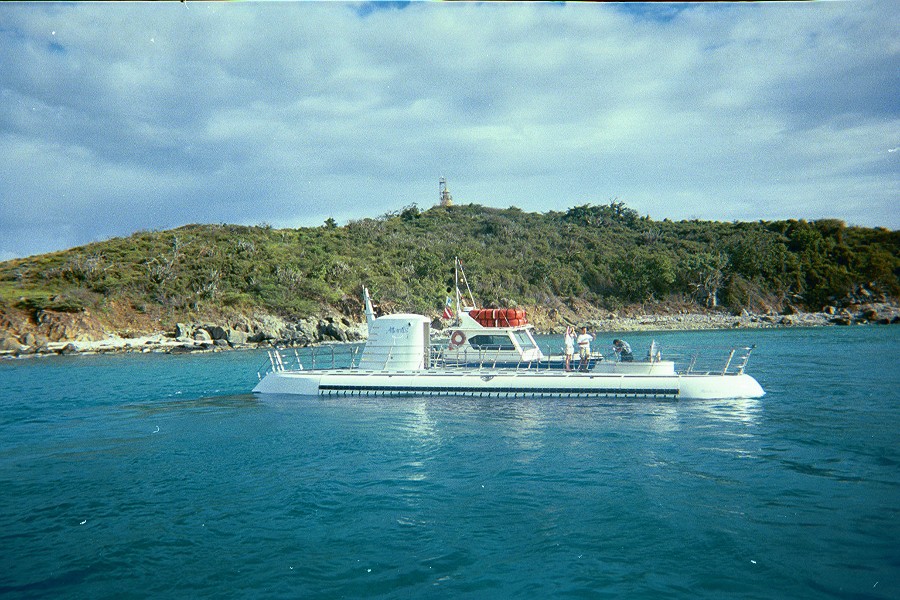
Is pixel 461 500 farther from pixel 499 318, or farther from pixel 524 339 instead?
pixel 524 339

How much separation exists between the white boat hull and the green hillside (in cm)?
4197

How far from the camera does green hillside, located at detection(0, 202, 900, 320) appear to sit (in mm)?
63375

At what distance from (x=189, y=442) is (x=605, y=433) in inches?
454

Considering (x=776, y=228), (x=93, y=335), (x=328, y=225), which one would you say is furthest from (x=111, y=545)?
(x=776, y=228)

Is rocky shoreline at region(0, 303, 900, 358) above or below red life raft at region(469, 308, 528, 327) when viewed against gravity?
below

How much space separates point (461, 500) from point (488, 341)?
15279mm

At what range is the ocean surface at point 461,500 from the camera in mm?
7797

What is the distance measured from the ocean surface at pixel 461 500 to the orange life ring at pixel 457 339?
5556 mm

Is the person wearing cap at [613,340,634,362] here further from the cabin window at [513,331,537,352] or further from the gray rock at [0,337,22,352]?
the gray rock at [0,337,22,352]

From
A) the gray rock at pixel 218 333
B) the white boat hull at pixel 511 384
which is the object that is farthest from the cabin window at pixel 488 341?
the gray rock at pixel 218 333

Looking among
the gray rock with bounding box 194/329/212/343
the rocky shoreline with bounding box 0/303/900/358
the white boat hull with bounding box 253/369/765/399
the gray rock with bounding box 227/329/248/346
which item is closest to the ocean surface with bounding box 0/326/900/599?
the white boat hull with bounding box 253/369/765/399

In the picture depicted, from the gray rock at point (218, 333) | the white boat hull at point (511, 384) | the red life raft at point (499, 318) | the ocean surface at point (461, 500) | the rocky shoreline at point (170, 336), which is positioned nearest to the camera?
the ocean surface at point (461, 500)

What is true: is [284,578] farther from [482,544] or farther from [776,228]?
[776,228]

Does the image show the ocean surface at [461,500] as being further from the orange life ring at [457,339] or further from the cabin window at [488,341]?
the orange life ring at [457,339]
